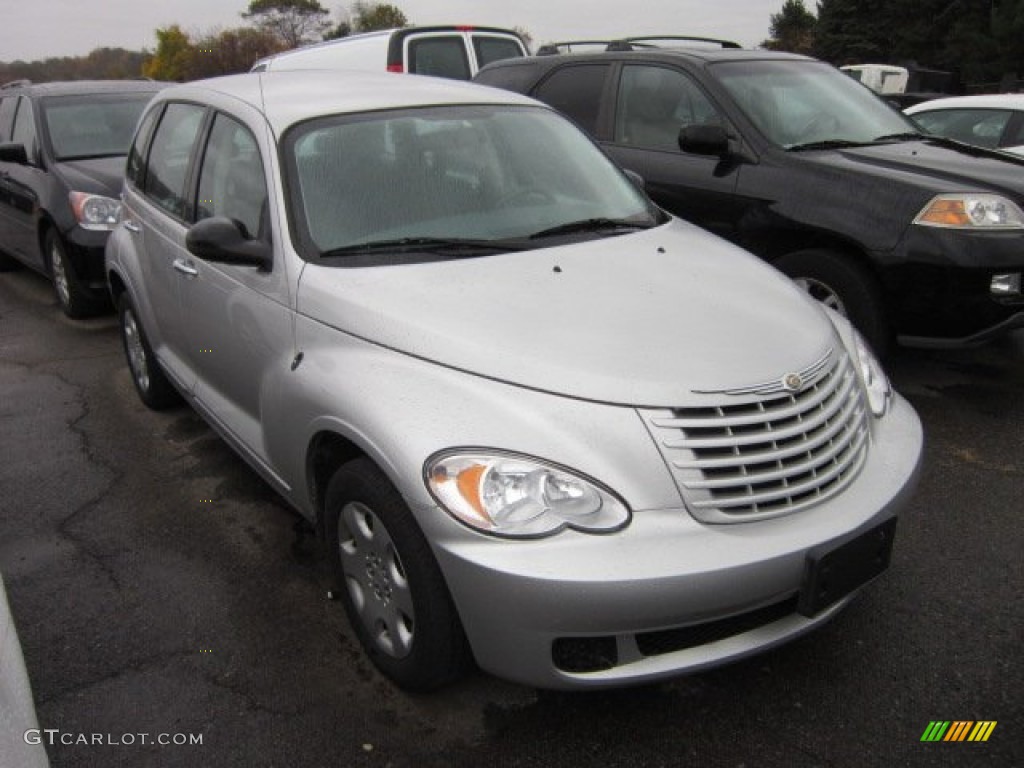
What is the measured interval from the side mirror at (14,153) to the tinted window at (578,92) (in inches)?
166

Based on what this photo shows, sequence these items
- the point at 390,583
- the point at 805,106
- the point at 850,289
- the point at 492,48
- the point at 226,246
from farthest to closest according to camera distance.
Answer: the point at 492,48
the point at 805,106
the point at 850,289
the point at 226,246
the point at 390,583

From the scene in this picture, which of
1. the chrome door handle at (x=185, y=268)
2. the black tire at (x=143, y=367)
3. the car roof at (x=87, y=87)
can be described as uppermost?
the car roof at (x=87, y=87)

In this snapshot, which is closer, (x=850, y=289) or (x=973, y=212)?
(x=973, y=212)

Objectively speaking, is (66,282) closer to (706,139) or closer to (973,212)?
(706,139)

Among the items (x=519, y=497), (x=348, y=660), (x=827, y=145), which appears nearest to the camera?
(x=519, y=497)

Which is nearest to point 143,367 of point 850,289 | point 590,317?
point 590,317

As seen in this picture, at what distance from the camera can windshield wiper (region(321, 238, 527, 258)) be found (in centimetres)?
279

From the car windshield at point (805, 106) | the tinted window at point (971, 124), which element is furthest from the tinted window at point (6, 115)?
the tinted window at point (971, 124)

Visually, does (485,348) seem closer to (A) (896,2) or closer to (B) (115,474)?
(B) (115,474)

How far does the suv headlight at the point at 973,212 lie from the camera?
4.11 metres

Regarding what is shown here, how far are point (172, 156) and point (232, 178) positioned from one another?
0.85 metres

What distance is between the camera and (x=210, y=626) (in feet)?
9.39

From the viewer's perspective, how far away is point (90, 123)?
280 inches

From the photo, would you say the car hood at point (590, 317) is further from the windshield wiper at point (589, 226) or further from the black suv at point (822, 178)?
the black suv at point (822, 178)
